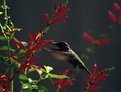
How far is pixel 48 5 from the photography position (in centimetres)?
628

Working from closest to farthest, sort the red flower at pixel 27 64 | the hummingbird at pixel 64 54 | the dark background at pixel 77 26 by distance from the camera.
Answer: the red flower at pixel 27 64 → the hummingbird at pixel 64 54 → the dark background at pixel 77 26

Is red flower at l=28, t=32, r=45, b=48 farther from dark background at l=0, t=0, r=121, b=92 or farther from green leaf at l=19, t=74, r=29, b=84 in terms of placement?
dark background at l=0, t=0, r=121, b=92

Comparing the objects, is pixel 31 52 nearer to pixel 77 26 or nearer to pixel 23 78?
A: pixel 23 78

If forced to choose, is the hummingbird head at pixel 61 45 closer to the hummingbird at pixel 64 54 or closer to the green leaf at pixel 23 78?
the hummingbird at pixel 64 54

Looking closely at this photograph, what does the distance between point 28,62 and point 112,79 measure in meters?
4.65

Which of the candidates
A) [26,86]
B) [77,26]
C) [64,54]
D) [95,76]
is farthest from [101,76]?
[77,26]

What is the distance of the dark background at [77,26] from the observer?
20.3 feet

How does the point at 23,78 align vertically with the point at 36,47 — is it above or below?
below

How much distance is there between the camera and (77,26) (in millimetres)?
6477

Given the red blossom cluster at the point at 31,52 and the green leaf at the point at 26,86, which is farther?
the green leaf at the point at 26,86

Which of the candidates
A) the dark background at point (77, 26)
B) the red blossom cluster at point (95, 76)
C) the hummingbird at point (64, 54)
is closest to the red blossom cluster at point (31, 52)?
the hummingbird at point (64, 54)

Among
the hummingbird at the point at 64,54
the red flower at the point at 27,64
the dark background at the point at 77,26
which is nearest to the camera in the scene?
the red flower at the point at 27,64

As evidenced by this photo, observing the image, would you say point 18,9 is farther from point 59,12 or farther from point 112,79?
point 59,12

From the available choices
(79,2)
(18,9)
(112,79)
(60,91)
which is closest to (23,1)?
(18,9)
